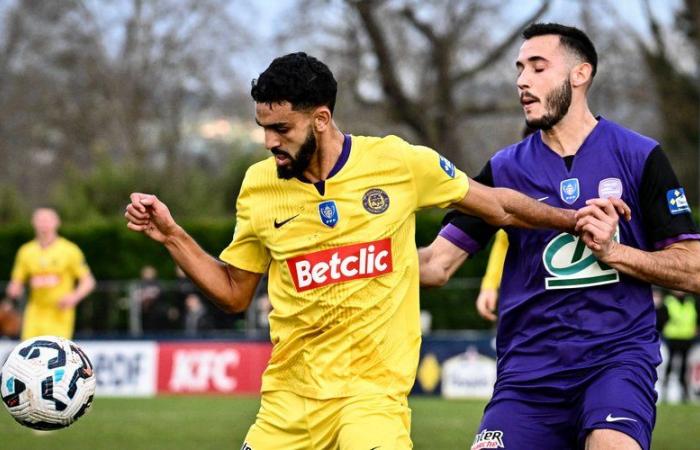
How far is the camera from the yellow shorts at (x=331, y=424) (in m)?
4.88

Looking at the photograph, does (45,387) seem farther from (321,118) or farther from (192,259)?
(321,118)

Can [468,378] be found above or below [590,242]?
below

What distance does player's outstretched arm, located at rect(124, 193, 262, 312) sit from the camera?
516 cm

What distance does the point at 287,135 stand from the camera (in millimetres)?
5070

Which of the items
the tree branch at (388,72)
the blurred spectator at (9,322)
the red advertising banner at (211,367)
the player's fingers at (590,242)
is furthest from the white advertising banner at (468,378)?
the tree branch at (388,72)

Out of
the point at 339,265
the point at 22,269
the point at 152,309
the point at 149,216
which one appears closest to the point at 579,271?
the point at 339,265

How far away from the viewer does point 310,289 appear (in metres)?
5.12

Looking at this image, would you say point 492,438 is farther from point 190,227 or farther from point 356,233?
point 190,227

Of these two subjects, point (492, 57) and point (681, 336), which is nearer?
point (681, 336)

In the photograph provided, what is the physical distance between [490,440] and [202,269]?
1.46 m

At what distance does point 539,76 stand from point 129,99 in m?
35.6

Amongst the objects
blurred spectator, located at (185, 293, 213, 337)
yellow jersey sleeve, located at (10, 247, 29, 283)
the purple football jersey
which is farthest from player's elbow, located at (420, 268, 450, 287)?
blurred spectator, located at (185, 293, 213, 337)

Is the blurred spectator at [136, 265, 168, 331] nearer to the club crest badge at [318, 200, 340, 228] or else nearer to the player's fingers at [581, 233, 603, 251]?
the club crest badge at [318, 200, 340, 228]

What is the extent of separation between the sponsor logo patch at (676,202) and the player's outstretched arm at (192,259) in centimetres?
186
